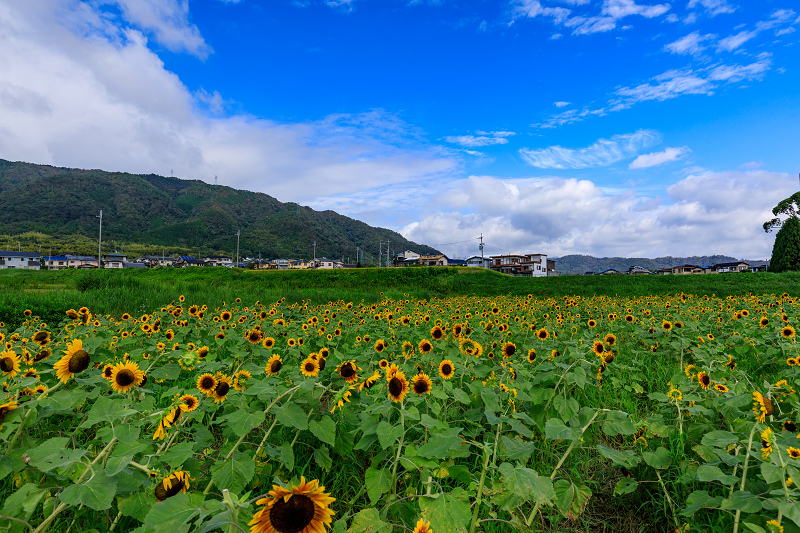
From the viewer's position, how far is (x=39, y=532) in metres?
1.28

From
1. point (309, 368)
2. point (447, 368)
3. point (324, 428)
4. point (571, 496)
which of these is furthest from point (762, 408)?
point (309, 368)

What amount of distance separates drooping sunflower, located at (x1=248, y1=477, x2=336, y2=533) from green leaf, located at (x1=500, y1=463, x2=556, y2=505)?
0.66m

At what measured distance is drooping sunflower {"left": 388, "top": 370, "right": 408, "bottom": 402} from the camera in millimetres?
1971

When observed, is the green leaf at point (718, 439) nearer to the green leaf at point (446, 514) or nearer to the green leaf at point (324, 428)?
the green leaf at point (446, 514)

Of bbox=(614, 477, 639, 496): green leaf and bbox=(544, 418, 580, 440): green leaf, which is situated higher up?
bbox=(544, 418, 580, 440): green leaf

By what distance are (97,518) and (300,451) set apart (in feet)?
3.66

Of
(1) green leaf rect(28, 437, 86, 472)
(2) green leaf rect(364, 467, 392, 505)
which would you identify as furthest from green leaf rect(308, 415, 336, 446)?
(1) green leaf rect(28, 437, 86, 472)

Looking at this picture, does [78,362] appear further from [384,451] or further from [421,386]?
[421,386]

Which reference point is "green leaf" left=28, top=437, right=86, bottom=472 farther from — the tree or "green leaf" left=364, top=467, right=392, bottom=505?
the tree

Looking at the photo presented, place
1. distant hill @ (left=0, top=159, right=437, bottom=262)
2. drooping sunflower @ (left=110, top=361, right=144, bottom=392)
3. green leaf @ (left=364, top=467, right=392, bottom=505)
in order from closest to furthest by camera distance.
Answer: green leaf @ (left=364, top=467, right=392, bottom=505) < drooping sunflower @ (left=110, top=361, right=144, bottom=392) < distant hill @ (left=0, top=159, right=437, bottom=262)

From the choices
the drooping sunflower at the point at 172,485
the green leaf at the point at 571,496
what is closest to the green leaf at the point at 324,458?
the drooping sunflower at the point at 172,485

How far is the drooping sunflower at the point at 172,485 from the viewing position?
153cm

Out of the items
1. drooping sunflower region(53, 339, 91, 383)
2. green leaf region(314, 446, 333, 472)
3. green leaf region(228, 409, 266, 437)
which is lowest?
green leaf region(314, 446, 333, 472)

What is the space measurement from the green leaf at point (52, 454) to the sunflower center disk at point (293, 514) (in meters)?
0.82
